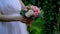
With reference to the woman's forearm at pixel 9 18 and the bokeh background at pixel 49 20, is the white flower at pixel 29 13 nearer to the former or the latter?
the woman's forearm at pixel 9 18

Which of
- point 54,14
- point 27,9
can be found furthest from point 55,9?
point 27,9

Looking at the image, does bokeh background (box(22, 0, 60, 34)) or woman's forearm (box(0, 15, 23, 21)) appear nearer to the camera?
woman's forearm (box(0, 15, 23, 21))

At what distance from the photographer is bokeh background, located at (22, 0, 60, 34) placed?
266cm

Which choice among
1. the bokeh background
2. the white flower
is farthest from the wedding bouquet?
the bokeh background

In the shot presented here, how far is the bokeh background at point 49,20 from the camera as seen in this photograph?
2.66m

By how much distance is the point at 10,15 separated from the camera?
6.37 feet

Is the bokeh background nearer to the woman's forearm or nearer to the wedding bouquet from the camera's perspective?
the wedding bouquet

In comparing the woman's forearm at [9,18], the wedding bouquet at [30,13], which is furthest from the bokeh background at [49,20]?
the woman's forearm at [9,18]

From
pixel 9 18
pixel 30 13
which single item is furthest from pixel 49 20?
pixel 9 18

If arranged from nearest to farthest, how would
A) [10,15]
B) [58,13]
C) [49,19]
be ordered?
1. [10,15]
2. [58,13]
3. [49,19]

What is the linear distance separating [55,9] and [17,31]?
0.86 meters

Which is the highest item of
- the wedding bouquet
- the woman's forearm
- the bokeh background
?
the wedding bouquet

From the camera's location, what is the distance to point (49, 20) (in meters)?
2.83

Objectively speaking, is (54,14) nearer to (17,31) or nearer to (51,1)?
(51,1)
